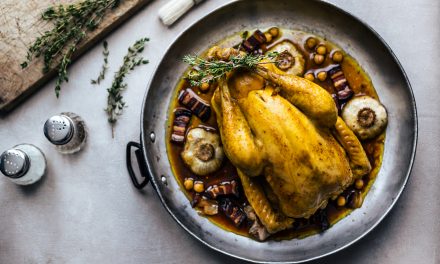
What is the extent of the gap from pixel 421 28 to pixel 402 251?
140cm

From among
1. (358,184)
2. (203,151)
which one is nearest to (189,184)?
(203,151)

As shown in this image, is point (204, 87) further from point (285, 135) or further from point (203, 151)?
point (285, 135)

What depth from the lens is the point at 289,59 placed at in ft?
10.3

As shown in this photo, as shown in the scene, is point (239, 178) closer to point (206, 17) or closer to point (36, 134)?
point (206, 17)

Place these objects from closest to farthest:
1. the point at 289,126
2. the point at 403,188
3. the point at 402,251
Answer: the point at 289,126 → the point at 403,188 → the point at 402,251

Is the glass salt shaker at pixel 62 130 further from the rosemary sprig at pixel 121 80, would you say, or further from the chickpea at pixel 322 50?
the chickpea at pixel 322 50

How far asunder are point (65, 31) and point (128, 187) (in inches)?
42.1

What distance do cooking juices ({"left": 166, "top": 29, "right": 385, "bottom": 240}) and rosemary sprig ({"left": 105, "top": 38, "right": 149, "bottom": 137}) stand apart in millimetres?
319

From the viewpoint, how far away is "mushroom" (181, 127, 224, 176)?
3127 millimetres

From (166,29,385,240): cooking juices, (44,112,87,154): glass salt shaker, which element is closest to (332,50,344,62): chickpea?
(166,29,385,240): cooking juices

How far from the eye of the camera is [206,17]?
316cm

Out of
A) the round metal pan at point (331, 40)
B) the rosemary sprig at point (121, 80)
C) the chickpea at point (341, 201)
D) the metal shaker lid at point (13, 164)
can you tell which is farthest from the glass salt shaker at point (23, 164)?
the chickpea at point (341, 201)

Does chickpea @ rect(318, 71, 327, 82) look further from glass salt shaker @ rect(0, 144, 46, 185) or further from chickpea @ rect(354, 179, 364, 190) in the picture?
glass salt shaker @ rect(0, 144, 46, 185)

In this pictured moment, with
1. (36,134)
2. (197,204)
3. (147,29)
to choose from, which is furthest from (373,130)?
(36,134)
